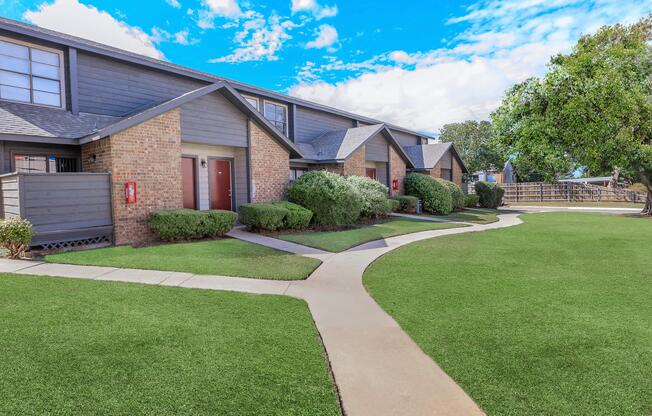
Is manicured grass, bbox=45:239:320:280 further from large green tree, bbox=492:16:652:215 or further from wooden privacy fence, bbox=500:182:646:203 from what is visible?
wooden privacy fence, bbox=500:182:646:203

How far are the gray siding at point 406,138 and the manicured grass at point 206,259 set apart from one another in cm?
2134

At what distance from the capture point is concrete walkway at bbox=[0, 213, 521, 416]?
9.06 feet

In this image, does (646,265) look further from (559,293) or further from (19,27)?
(19,27)

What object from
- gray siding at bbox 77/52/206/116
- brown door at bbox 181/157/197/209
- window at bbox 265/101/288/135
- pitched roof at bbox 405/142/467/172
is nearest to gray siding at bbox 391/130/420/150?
pitched roof at bbox 405/142/467/172

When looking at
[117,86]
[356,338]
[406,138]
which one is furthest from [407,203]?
[356,338]

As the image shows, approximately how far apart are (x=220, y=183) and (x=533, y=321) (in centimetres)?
1134

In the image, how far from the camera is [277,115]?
18688 mm

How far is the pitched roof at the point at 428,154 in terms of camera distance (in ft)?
80.9

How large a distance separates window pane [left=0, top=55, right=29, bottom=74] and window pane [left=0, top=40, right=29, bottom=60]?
4.2 inches

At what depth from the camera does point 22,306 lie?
15.0 feet

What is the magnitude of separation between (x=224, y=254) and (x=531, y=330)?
6.28 metres

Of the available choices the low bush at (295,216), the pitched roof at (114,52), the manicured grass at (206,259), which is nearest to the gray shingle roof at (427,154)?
the pitched roof at (114,52)

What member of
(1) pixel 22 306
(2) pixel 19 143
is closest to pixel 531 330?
(1) pixel 22 306

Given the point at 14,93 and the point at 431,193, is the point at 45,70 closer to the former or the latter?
the point at 14,93
